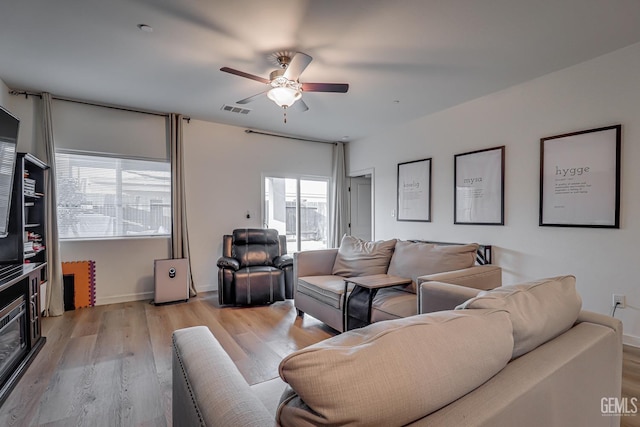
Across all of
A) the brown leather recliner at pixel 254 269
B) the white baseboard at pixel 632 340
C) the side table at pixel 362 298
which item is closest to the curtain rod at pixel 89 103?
the brown leather recliner at pixel 254 269

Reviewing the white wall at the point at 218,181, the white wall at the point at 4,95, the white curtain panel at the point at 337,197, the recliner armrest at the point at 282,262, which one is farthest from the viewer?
the white curtain panel at the point at 337,197

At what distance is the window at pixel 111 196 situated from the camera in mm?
3900

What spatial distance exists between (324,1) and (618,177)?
2861 millimetres

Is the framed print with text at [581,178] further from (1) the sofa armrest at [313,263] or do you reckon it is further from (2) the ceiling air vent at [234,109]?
(2) the ceiling air vent at [234,109]

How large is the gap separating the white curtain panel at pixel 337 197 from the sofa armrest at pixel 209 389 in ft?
16.1

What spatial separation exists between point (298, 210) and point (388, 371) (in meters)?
5.20

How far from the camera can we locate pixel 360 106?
4078mm

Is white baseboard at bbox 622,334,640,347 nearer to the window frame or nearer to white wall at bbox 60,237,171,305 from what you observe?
the window frame

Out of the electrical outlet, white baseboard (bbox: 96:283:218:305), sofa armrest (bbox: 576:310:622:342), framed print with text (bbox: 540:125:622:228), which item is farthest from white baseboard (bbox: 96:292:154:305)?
the electrical outlet

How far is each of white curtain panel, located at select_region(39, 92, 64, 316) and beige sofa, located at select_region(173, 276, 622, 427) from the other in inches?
143

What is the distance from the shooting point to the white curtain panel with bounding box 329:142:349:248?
237 inches

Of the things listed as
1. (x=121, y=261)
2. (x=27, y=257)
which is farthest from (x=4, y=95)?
(x=121, y=261)

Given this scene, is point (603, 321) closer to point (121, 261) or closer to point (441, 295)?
point (441, 295)

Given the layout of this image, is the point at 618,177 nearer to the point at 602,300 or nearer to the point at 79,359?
the point at 602,300
